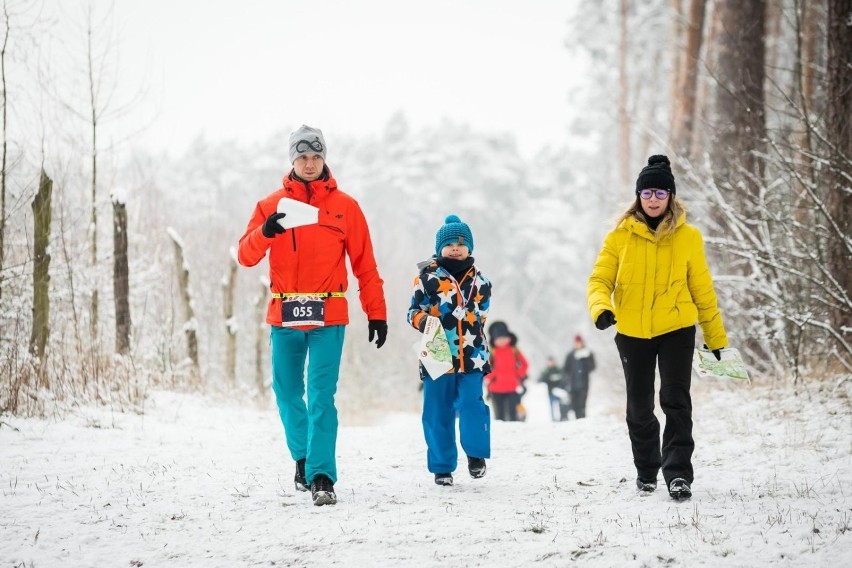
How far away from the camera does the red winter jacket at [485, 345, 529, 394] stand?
10539mm

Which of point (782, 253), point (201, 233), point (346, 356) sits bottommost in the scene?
point (346, 356)

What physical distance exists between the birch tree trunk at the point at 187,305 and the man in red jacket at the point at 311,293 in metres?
5.83

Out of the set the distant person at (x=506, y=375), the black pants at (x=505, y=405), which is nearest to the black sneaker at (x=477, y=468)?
the distant person at (x=506, y=375)

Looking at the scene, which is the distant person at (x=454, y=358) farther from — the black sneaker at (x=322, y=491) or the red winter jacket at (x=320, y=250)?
the black sneaker at (x=322, y=491)

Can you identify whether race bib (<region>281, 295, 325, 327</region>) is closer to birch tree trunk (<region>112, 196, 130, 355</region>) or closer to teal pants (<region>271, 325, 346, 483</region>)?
teal pants (<region>271, 325, 346, 483</region>)

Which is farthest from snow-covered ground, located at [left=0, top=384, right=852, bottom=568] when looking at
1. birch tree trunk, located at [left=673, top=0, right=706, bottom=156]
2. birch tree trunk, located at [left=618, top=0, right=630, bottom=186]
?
birch tree trunk, located at [left=618, top=0, right=630, bottom=186]

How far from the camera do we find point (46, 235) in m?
7.23

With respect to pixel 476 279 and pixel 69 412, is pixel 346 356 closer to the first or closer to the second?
pixel 69 412

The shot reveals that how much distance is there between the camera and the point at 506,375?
10.5 m

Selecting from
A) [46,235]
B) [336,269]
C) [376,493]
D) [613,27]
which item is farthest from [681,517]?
[613,27]

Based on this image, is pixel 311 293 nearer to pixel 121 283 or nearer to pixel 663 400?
pixel 663 400

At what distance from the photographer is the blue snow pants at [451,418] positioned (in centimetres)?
466

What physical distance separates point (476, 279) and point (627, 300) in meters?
1.09

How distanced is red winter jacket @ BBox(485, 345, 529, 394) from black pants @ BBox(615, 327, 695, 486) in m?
6.26
